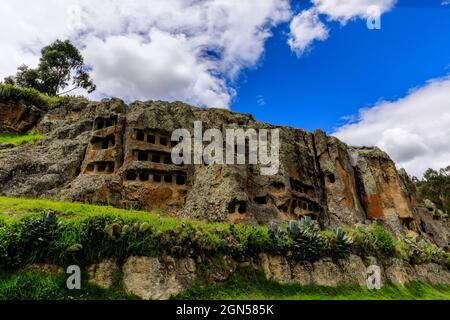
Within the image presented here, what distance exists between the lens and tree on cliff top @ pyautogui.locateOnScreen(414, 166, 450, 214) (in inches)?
2606

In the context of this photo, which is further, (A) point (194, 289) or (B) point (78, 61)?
(B) point (78, 61)

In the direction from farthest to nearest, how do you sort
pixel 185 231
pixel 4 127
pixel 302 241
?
pixel 4 127 → pixel 302 241 → pixel 185 231

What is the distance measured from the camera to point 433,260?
76.7 feet

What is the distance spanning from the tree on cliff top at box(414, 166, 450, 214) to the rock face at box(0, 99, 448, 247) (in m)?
30.1

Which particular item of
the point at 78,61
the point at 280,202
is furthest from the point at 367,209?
the point at 78,61

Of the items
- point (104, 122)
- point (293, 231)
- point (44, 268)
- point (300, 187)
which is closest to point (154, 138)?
point (104, 122)

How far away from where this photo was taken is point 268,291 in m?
13.5

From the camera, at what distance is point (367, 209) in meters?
43.4

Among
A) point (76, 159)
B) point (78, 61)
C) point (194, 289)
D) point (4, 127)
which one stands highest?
point (78, 61)

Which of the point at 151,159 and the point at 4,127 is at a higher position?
the point at 4,127

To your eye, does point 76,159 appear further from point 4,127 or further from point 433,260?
point 433,260

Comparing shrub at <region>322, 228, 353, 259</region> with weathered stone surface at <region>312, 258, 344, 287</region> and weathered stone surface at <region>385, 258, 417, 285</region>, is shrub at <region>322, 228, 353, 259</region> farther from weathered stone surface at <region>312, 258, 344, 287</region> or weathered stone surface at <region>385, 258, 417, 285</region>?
weathered stone surface at <region>385, 258, 417, 285</region>

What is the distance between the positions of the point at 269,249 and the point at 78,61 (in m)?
49.1

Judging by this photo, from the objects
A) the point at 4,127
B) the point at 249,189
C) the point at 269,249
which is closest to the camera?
the point at 269,249
